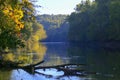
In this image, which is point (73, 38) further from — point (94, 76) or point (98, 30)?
point (94, 76)

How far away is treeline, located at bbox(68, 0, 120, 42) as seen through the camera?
338ft

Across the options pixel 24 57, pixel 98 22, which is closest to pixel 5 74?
pixel 24 57

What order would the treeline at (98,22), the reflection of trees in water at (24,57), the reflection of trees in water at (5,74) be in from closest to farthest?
the reflection of trees in water at (5,74) → the reflection of trees in water at (24,57) → the treeline at (98,22)

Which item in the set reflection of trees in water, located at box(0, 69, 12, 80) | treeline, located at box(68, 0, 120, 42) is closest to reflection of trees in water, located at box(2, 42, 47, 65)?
reflection of trees in water, located at box(0, 69, 12, 80)

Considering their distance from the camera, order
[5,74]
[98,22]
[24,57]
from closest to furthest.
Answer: [5,74] → [24,57] → [98,22]

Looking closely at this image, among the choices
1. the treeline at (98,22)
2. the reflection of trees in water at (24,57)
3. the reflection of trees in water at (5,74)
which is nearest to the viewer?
the reflection of trees in water at (5,74)

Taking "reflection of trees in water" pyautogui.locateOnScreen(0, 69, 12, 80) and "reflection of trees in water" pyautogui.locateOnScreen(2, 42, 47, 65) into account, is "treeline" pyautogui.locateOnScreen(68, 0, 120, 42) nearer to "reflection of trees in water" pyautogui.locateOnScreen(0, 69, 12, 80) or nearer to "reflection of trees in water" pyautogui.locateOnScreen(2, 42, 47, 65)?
"reflection of trees in water" pyautogui.locateOnScreen(2, 42, 47, 65)

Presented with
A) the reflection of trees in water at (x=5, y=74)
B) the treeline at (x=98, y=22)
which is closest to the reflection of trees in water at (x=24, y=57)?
the reflection of trees in water at (x=5, y=74)

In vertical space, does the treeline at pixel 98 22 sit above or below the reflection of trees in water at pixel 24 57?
above

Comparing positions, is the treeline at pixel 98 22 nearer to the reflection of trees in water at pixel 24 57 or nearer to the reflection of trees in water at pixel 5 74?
the reflection of trees in water at pixel 24 57

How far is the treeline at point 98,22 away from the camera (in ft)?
338

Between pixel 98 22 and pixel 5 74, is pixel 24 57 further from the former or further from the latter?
pixel 98 22

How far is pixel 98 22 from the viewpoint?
11800cm

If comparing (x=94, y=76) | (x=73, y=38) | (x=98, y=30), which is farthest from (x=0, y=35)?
(x=73, y=38)
